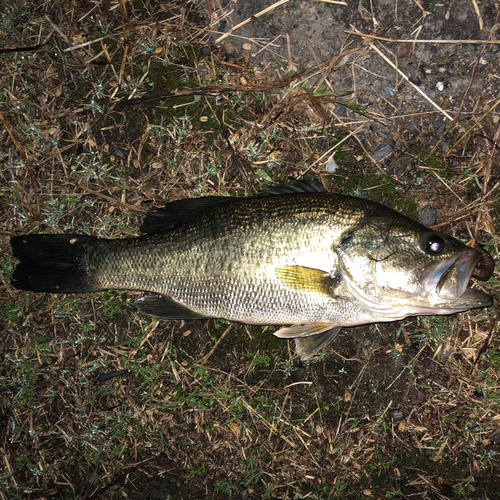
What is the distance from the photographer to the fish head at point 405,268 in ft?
9.30

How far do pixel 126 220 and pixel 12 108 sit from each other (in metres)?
1.56

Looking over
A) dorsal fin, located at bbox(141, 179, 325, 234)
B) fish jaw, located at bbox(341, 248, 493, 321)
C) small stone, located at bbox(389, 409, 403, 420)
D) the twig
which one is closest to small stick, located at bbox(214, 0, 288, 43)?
the twig

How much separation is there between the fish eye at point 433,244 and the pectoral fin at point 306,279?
69cm

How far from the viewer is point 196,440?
3641 millimetres

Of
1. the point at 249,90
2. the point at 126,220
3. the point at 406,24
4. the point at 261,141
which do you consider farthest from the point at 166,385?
the point at 406,24

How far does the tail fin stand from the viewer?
3.38 meters

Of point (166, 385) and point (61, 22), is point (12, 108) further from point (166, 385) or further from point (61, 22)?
point (166, 385)

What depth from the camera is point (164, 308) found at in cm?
328

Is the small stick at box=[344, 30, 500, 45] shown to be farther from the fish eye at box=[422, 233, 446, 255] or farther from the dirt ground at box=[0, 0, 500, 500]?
the fish eye at box=[422, 233, 446, 255]

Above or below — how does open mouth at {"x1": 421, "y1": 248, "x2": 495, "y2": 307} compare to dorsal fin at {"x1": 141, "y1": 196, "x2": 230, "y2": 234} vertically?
below

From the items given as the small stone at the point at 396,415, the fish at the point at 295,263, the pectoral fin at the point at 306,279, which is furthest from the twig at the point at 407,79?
the small stone at the point at 396,415

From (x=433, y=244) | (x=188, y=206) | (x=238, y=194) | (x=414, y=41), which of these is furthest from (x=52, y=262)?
(x=414, y=41)

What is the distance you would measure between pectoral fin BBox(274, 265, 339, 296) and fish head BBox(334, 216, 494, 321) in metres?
0.13

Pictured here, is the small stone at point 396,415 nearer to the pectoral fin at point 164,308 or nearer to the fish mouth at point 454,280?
the fish mouth at point 454,280
